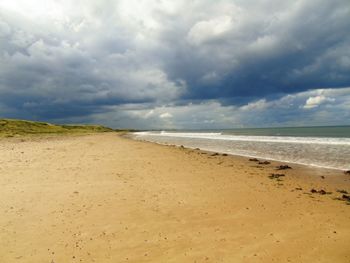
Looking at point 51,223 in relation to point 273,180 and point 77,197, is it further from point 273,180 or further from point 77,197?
point 273,180

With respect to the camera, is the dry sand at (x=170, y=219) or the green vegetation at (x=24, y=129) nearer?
the dry sand at (x=170, y=219)

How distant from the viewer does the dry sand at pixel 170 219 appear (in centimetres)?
618

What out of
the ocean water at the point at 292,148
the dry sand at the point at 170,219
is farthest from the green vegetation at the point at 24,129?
the dry sand at the point at 170,219

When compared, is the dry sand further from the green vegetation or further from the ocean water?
the green vegetation

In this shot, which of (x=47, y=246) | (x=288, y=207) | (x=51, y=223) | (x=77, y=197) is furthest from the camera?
(x=77, y=197)

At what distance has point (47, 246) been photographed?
6578mm

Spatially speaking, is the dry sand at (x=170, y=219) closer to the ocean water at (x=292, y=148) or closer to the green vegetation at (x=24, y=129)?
the ocean water at (x=292, y=148)

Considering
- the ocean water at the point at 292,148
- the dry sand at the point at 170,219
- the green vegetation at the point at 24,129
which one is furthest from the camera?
the green vegetation at the point at 24,129

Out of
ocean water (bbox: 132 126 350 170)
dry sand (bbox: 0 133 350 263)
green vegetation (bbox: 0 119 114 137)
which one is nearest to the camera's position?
dry sand (bbox: 0 133 350 263)

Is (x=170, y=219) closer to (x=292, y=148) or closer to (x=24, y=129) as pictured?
(x=292, y=148)

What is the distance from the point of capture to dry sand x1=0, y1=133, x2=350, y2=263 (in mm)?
6180

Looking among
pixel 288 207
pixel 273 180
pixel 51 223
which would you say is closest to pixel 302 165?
pixel 273 180

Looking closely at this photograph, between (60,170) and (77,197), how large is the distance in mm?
6118

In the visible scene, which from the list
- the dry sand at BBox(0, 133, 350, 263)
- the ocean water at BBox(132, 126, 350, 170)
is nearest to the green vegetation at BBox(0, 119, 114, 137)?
the ocean water at BBox(132, 126, 350, 170)
